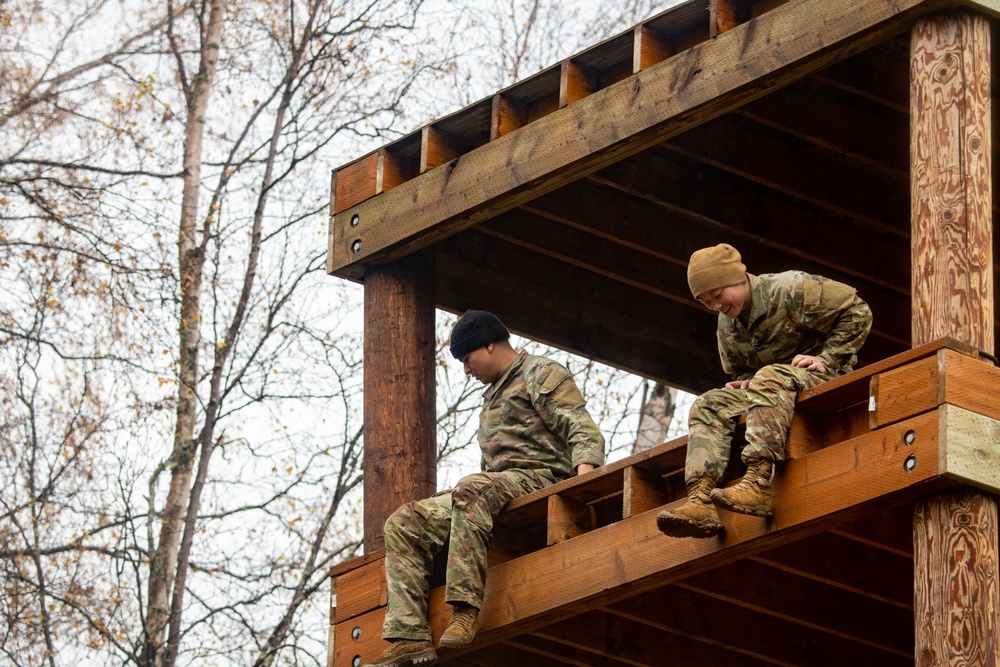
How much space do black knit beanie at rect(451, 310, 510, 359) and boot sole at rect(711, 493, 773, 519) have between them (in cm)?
220

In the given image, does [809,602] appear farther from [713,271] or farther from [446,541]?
[713,271]

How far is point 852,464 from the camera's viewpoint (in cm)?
837

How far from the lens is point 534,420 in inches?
399

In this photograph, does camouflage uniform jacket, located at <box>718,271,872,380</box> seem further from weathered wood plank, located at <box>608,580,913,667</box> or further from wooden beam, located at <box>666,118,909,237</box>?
wooden beam, located at <box>666,118,909,237</box>

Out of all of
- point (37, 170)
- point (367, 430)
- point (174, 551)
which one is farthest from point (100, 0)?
point (367, 430)

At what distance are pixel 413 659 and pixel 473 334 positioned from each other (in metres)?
1.71

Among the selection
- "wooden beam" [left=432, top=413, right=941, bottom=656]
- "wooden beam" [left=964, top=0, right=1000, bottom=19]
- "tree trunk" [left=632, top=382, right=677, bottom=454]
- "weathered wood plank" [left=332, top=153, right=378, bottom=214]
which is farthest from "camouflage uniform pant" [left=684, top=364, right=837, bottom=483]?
"tree trunk" [left=632, top=382, right=677, bottom=454]

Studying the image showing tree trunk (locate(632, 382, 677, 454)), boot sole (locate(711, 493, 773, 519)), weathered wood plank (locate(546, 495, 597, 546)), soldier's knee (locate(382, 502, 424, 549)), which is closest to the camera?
boot sole (locate(711, 493, 773, 519))

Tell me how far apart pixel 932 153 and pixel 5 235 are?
56.6 feet

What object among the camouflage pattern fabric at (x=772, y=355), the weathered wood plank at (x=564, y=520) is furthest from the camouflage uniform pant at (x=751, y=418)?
the weathered wood plank at (x=564, y=520)

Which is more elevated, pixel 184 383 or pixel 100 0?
pixel 100 0

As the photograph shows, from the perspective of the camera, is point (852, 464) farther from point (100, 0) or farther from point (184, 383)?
point (100, 0)

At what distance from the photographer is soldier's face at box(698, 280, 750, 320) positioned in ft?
30.1

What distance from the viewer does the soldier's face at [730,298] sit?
361 inches
